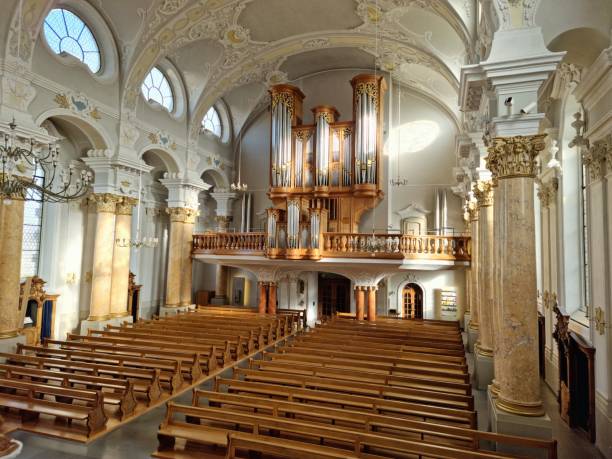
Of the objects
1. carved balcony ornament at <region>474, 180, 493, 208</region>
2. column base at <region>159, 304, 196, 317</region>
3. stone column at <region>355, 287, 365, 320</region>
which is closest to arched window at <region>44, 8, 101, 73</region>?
column base at <region>159, 304, 196, 317</region>

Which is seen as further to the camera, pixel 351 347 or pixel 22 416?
pixel 351 347

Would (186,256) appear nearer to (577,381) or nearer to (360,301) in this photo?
(360,301)

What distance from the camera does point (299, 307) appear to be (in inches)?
750

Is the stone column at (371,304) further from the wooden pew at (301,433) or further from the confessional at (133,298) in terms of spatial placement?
the wooden pew at (301,433)

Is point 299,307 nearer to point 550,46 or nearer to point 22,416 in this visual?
point 22,416

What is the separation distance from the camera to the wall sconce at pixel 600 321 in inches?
253

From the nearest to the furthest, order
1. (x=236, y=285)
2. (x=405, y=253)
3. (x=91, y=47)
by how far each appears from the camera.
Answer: (x=91, y=47) → (x=405, y=253) → (x=236, y=285)

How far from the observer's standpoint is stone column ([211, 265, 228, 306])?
65.2ft

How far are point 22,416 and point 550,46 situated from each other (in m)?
10.1

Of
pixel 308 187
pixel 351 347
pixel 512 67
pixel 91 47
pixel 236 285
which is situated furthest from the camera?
pixel 236 285

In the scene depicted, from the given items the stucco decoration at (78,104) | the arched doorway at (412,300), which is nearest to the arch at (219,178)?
the stucco decoration at (78,104)

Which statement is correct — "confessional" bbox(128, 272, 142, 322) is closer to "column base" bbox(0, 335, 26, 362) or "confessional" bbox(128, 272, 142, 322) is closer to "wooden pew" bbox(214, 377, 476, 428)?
"column base" bbox(0, 335, 26, 362)

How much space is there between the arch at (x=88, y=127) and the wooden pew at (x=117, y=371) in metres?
6.42

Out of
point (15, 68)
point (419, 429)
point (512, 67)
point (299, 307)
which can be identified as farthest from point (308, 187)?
point (419, 429)
